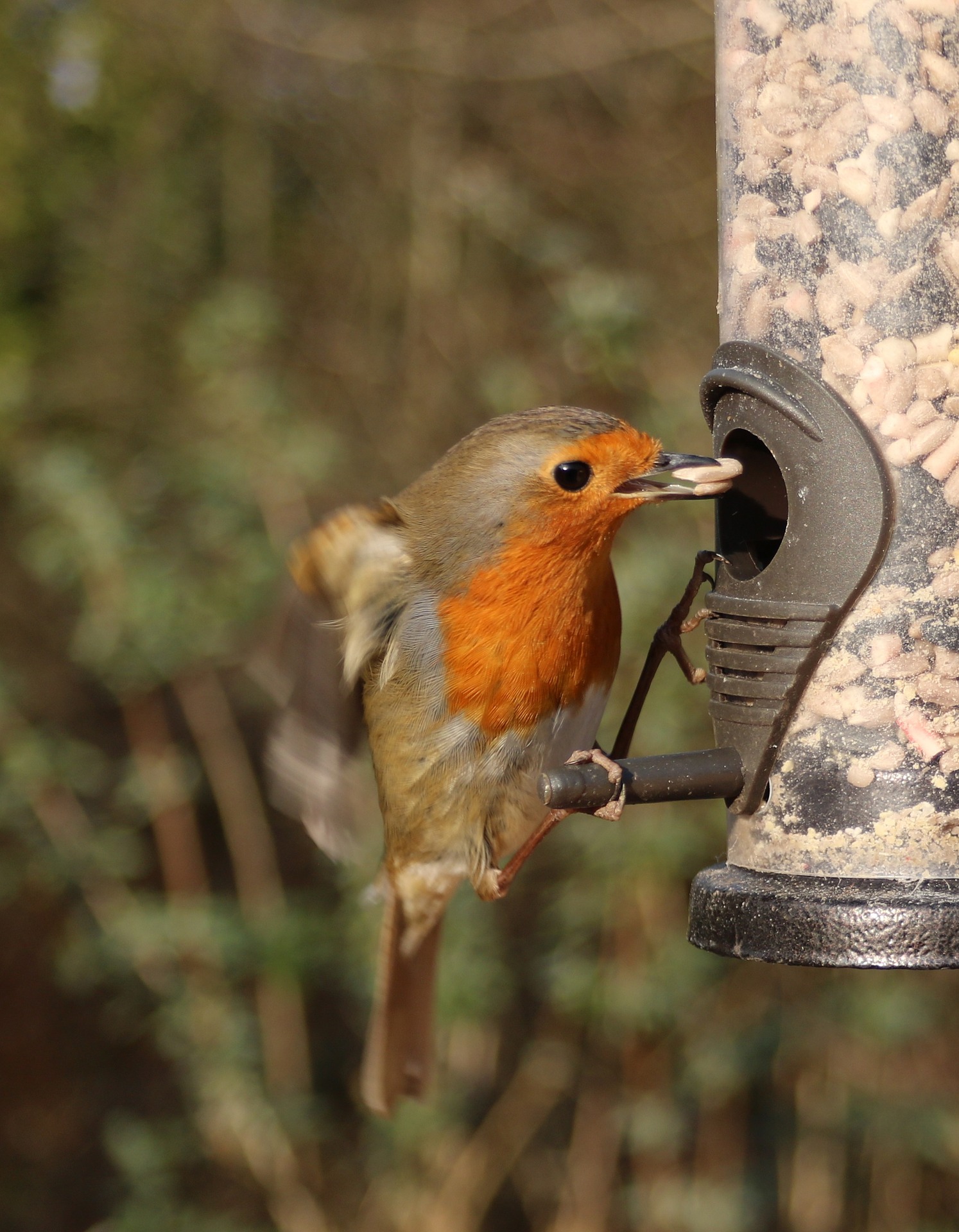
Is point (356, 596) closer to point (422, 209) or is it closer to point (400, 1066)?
point (400, 1066)

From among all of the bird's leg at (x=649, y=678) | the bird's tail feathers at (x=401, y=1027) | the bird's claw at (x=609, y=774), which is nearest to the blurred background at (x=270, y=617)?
the bird's tail feathers at (x=401, y=1027)

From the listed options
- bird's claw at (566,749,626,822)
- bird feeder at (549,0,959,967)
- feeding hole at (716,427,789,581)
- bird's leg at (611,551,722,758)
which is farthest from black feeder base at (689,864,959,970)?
feeding hole at (716,427,789,581)

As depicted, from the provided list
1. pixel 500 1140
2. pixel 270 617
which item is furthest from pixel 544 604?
pixel 500 1140

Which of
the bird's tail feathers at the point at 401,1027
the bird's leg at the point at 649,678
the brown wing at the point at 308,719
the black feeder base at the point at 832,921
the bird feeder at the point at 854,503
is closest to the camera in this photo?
the black feeder base at the point at 832,921

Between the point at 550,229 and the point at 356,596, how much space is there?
278cm

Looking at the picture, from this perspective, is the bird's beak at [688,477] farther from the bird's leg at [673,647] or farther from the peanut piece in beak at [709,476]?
the bird's leg at [673,647]

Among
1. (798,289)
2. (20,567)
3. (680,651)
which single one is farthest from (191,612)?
(798,289)

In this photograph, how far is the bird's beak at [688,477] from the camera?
100.0 inches

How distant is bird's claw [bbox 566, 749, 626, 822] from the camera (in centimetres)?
244

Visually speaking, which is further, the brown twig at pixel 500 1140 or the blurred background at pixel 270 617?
the brown twig at pixel 500 1140

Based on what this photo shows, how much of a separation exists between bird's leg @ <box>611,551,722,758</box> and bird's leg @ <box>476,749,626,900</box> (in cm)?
11

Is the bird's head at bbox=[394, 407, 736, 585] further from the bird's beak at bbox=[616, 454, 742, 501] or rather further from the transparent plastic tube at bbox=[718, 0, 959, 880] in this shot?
the transparent plastic tube at bbox=[718, 0, 959, 880]

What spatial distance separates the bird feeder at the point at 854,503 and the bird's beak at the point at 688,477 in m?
0.10

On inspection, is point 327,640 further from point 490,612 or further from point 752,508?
point 752,508
